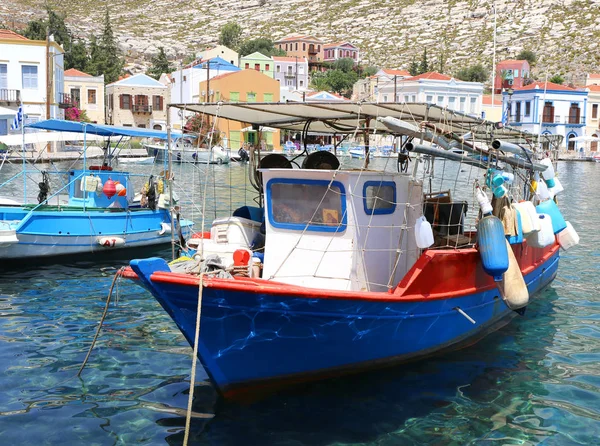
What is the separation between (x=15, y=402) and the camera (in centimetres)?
823

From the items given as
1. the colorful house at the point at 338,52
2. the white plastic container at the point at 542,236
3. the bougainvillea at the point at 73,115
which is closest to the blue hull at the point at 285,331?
the white plastic container at the point at 542,236

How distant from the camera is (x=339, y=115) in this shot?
34.1ft

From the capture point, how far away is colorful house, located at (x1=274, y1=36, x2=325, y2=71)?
125062 mm

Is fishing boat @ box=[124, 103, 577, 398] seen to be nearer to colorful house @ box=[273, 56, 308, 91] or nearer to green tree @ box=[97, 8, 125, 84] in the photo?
green tree @ box=[97, 8, 125, 84]

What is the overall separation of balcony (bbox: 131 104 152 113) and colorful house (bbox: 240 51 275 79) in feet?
65.6

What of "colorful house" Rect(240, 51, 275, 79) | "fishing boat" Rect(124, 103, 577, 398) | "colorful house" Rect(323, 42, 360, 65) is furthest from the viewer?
"colorful house" Rect(323, 42, 360, 65)

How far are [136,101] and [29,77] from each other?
83.0 ft

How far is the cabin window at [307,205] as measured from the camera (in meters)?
8.37

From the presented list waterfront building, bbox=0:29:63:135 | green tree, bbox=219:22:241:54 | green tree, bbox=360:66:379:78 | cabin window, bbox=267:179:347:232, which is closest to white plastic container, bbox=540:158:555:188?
cabin window, bbox=267:179:347:232

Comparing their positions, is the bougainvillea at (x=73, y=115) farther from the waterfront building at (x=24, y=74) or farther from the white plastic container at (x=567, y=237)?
the white plastic container at (x=567, y=237)

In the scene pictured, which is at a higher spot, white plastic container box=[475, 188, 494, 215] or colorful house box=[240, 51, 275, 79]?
colorful house box=[240, 51, 275, 79]

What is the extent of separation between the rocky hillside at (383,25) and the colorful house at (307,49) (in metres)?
12.8

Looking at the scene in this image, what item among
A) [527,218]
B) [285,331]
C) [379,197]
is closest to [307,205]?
[379,197]

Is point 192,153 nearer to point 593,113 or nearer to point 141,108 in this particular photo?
point 141,108
